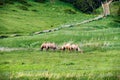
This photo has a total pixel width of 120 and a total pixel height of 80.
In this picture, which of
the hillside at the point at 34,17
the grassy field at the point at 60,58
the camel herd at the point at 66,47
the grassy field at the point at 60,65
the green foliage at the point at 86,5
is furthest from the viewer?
the green foliage at the point at 86,5

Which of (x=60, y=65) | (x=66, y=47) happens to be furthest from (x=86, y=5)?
(x=60, y=65)

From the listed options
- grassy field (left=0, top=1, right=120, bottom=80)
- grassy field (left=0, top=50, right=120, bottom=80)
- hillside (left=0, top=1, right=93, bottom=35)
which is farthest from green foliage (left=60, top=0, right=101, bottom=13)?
grassy field (left=0, top=50, right=120, bottom=80)

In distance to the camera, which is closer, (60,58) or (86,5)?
(60,58)

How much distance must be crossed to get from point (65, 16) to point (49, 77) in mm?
75762

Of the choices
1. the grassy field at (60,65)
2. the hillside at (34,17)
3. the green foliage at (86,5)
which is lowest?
the green foliage at (86,5)

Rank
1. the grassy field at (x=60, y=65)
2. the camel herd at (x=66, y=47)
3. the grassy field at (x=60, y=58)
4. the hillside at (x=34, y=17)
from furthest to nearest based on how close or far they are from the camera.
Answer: the hillside at (x=34, y=17) → the camel herd at (x=66, y=47) → the grassy field at (x=60, y=58) → the grassy field at (x=60, y=65)

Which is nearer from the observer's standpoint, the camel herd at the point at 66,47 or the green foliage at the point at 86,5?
the camel herd at the point at 66,47

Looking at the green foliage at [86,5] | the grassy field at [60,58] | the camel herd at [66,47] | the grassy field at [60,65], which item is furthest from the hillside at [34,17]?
the grassy field at [60,65]

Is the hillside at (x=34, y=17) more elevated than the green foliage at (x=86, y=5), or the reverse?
the hillside at (x=34, y=17)

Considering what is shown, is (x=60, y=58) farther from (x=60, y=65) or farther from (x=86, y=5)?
(x=86, y=5)

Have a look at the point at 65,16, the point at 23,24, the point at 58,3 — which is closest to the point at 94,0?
the point at 58,3

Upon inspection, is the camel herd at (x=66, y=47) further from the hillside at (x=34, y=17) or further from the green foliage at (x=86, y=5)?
the green foliage at (x=86, y=5)

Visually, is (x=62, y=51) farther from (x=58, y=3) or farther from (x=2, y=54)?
(x=58, y=3)

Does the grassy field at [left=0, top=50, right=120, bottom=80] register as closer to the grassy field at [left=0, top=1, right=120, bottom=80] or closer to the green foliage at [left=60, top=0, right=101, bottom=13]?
the grassy field at [left=0, top=1, right=120, bottom=80]
